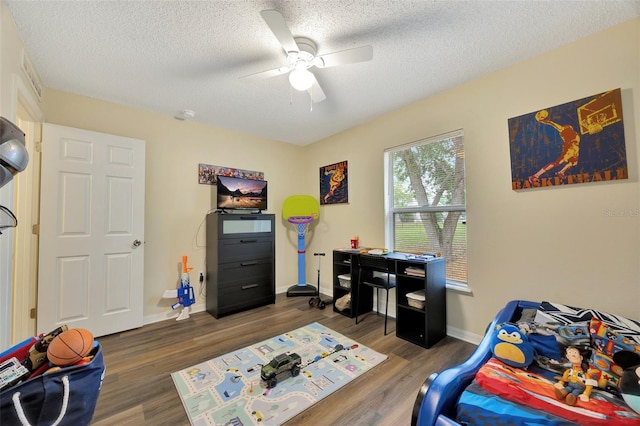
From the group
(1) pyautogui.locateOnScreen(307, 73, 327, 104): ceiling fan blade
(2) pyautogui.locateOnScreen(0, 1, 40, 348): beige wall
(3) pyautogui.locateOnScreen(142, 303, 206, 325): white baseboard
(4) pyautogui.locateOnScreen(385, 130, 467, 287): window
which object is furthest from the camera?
(3) pyautogui.locateOnScreen(142, 303, 206, 325): white baseboard

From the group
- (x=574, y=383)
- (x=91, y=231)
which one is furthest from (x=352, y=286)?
(x=91, y=231)

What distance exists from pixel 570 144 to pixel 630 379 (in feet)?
5.08

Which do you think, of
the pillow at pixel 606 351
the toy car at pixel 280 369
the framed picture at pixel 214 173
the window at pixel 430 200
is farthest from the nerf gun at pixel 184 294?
the pillow at pixel 606 351

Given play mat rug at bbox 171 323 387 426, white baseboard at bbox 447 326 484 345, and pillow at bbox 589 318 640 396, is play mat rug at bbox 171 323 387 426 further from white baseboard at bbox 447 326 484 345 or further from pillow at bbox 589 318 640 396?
pillow at bbox 589 318 640 396

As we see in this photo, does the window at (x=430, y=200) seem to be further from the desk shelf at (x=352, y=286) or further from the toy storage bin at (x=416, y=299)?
the desk shelf at (x=352, y=286)

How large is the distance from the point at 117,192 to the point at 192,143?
1.04m

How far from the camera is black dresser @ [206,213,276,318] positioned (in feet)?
9.95

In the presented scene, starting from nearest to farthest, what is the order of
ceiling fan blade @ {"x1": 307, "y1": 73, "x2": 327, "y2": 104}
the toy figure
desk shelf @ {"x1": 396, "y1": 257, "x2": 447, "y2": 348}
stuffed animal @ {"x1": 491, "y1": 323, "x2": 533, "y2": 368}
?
1. the toy figure
2. stuffed animal @ {"x1": 491, "y1": 323, "x2": 533, "y2": 368}
3. ceiling fan blade @ {"x1": 307, "y1": 73, "x2": 327, "y2": 104}
4. desk shelf @ {"x1": 396, "y1": 257, "x2": 447, "y2": 348}

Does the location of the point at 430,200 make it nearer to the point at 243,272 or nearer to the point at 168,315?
the point at 243,272

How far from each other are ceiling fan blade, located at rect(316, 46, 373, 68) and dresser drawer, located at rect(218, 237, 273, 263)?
2248mm

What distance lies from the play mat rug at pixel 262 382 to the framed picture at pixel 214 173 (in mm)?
2162

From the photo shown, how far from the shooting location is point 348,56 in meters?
1.70

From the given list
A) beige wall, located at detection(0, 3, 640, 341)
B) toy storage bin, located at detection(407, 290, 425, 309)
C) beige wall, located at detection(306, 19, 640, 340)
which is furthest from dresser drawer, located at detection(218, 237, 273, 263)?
beige wall, located at detection(306, 19, 640, 340)

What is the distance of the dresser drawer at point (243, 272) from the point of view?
3035mm
